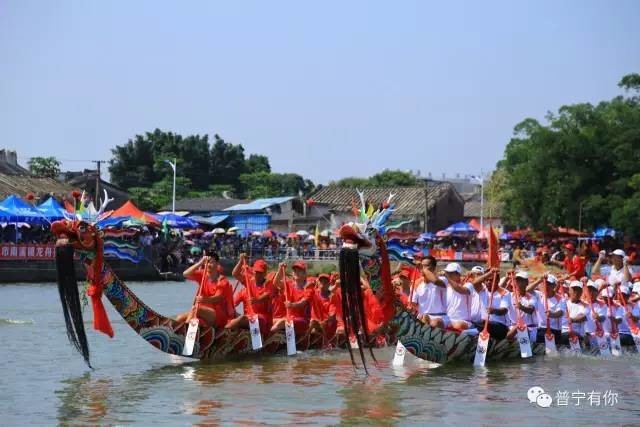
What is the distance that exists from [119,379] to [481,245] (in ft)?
143

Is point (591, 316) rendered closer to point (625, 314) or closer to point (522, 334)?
point (625, 314)

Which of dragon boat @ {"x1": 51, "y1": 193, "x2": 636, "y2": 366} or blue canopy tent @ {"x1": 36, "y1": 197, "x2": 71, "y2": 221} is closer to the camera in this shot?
dragon boat @ {"x1": 51, "y1": 193, "x2": 636, "y2": 366}

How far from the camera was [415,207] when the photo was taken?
66.2 metres

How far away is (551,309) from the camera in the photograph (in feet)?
51.1

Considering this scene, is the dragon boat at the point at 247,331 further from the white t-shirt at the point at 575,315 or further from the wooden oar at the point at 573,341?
the white t-shirt at the point at 575,315

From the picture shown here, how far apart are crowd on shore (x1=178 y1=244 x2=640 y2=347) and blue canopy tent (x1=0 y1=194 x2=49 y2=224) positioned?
20425mm

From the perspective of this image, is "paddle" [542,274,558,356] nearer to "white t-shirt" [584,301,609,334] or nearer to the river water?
the river water

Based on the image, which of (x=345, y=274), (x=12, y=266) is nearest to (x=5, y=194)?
(x=12, y=266)

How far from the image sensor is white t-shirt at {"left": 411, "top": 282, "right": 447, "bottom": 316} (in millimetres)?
13938

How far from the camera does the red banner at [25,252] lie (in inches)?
1362

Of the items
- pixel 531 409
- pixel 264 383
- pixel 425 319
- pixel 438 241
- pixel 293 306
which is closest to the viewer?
pixel 531 409

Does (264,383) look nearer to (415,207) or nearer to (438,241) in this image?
(438,241)

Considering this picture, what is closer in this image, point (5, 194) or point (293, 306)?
point (293, 306)

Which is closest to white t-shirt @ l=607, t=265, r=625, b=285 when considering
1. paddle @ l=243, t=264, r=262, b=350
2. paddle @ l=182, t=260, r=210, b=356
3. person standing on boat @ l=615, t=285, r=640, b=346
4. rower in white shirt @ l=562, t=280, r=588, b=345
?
person standing on boat @ l=615, t=285, r=640, b=346
